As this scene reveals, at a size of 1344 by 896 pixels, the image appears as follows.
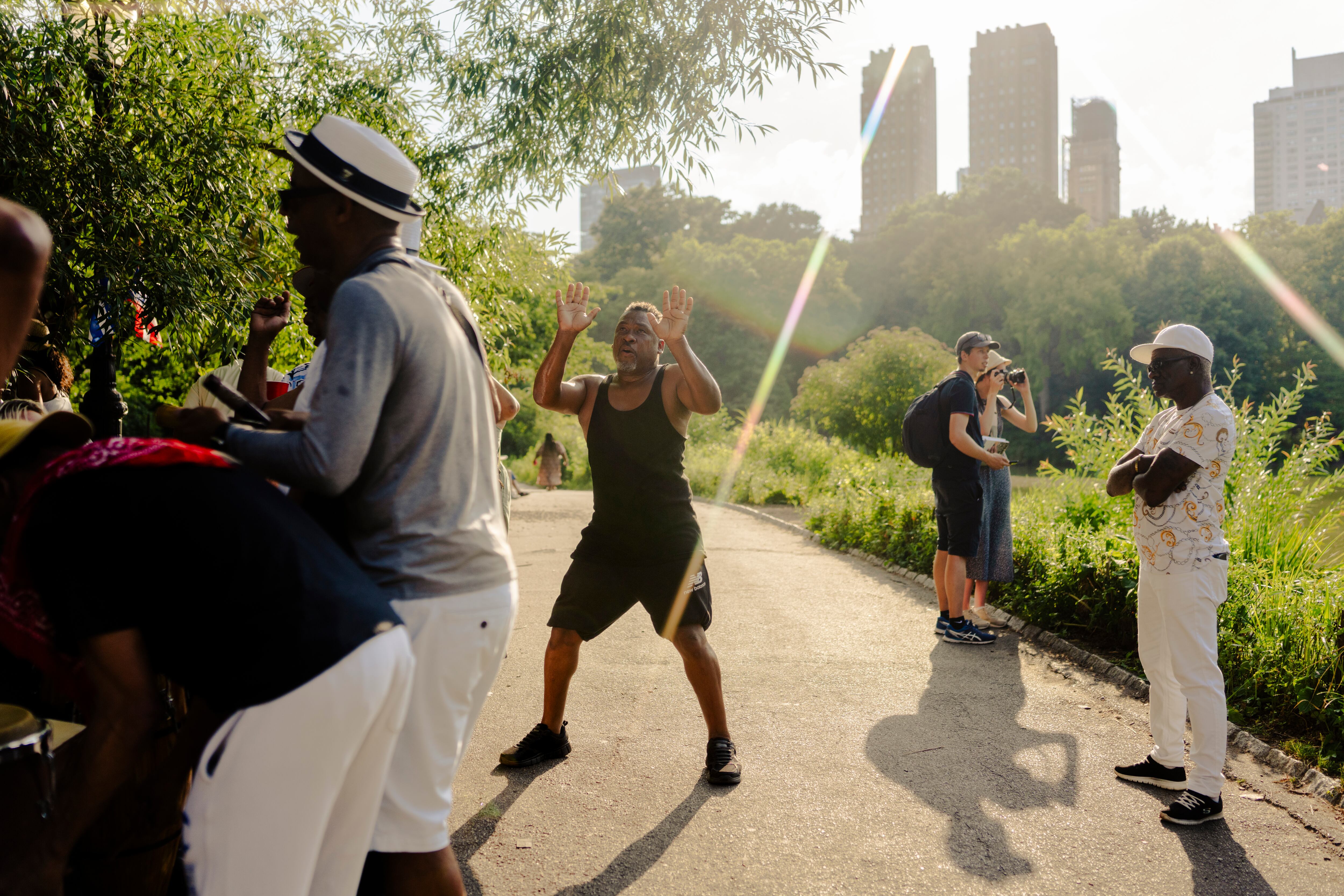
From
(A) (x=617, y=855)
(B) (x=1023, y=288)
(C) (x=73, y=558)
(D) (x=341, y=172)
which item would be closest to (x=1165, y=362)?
(A) (x=617, y=855)

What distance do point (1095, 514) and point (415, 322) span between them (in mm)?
7804

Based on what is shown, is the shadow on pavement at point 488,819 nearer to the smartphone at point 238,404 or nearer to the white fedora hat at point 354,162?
the smartphone at point 238,404

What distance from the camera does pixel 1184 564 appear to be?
4.04 metres

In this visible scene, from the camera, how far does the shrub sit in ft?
84.3

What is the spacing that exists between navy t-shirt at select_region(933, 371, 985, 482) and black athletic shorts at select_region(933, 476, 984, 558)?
5 centimetres

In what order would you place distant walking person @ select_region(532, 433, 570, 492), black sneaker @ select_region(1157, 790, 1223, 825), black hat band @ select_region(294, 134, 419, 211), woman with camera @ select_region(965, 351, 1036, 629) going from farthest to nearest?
distant walking person @ select_region(532, 433, 570, 492), woman with camera @ select_region(965, 351, 1036, 629), black sneaker @ select_region(1157, 790, 1223, 825), black hat band @ select_region(294, 134, 419, 211)

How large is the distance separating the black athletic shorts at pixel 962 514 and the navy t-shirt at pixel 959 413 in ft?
0.17

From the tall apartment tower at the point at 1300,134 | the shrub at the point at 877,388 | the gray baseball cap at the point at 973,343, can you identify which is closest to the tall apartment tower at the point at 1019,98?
the tall apartment tower at the point at 1300,134

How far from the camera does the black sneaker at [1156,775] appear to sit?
437cm

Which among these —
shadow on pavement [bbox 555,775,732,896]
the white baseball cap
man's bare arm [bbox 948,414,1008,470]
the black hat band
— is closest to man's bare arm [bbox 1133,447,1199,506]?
the white baseball cap

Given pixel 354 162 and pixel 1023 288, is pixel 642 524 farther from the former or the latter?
pixel 1023 288

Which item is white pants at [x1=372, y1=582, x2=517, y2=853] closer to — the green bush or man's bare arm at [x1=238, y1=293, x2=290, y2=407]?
man's bare arm at [x1=238, y1=293, x2=290, y2=407]

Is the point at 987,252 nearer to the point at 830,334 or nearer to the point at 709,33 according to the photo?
the point at 830,334

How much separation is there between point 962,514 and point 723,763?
3446 mm
